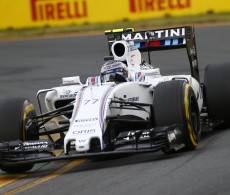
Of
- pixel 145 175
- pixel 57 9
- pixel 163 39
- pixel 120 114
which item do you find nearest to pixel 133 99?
pixel 120 114

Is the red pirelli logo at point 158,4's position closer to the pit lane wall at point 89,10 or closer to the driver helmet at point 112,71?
the pit lane wall at point 89,10

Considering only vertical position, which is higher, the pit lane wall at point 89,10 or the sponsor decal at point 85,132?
the pit lane wall at point 89,10

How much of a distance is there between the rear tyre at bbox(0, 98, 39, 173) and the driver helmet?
44.1 inches

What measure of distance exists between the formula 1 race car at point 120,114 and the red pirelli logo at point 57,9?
1388cm

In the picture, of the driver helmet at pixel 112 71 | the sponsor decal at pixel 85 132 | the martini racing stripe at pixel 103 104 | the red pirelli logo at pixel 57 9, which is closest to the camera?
the sponsor decal at pixel 85 132

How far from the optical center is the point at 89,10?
2559 cm

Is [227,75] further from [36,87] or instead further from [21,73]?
[21,73]

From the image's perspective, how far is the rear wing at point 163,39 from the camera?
1200 cm

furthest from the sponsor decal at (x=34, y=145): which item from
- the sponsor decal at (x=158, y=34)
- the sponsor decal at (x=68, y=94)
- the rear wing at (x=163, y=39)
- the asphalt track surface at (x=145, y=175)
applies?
the sponsor decal at (x=158, y=34)

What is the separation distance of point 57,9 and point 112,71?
15161 millimetres

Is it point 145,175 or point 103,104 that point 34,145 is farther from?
point 145,175

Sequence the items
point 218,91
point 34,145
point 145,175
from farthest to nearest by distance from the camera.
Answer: point 218,91 → point 34,145 → point 145,175

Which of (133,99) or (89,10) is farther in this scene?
(89,10)

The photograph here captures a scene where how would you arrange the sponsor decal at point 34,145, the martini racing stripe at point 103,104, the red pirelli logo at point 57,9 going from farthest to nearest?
the red pirelli logo at point 57,9 < the sponsor decal at point 34,145 < the martini racing stripe at point 103,104
